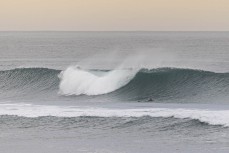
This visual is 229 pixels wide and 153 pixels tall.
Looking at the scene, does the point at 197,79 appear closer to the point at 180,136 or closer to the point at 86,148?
the point at 180,136

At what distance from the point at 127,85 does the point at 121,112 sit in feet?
33.2

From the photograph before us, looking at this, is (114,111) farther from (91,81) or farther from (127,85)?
(91,81)

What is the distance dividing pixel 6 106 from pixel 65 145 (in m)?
9.76

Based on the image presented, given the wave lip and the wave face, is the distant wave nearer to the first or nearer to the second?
the wave face

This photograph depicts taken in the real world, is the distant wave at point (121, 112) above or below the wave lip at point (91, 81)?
below

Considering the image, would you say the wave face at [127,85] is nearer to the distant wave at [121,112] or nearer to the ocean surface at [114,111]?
the ocean surface at [114,111]

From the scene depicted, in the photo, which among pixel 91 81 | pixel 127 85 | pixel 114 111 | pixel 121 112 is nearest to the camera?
pixel 121 112

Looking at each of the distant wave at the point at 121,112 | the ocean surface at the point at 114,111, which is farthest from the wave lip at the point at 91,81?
the distant wave at the point at 121,112

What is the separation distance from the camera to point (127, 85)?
32312 millimetres

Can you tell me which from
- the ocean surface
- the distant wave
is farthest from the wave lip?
the distant wave

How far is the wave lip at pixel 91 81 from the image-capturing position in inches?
1254

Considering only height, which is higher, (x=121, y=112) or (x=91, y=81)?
(x=91, y=81)

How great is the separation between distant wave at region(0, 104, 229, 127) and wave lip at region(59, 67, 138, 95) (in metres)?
7.48

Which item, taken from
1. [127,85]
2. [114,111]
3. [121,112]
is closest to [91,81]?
[127,85]
